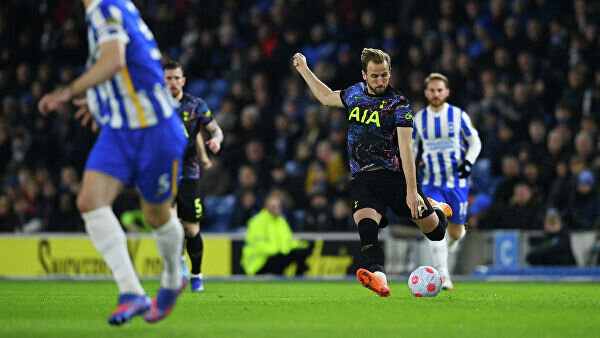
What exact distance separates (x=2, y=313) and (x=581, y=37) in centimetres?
1179

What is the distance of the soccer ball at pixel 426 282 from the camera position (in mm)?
8836

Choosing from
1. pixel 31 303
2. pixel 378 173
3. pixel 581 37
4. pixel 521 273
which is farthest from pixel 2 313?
pixel 581 37

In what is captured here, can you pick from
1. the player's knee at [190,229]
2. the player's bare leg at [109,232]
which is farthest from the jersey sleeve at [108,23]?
the player's knee at [190,229]

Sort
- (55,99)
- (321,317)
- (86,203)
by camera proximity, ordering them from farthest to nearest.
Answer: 1. (321,317)
2. (86,203)
3. (55,99)

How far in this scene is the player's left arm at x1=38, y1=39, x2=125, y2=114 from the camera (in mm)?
5480

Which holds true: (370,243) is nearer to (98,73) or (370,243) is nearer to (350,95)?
(350,95)

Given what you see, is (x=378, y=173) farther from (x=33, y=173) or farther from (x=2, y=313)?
(x=33, y=173)

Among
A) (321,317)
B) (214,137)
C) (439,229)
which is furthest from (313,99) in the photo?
(321,317)

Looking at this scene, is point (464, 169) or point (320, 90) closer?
point (320, 90)

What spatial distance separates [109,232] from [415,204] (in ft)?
11.1

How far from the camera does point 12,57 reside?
21.4 m

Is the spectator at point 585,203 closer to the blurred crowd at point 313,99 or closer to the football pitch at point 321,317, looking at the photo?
the blurred crowd at point 313,99

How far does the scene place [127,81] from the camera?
5.95 metres

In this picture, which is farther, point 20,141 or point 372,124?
point 20,141
